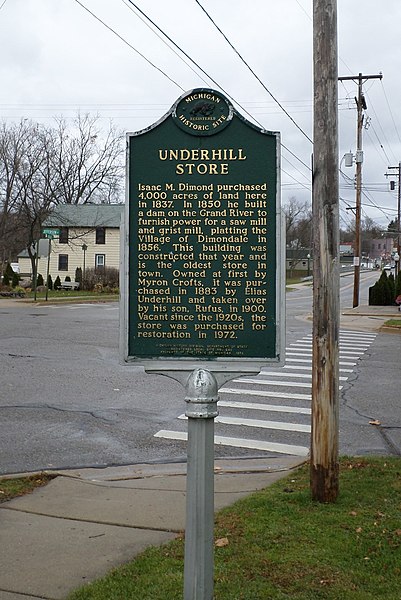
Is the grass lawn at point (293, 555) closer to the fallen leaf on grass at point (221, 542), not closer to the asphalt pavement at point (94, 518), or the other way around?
the fallen leaf on grass at point (221, 542)

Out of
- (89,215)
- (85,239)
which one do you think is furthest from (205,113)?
(89,215)

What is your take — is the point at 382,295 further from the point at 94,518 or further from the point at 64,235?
the point at 94,518

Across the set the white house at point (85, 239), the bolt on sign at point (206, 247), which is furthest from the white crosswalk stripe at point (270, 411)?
the white house at point (85, 239)

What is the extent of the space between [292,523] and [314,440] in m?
0.71

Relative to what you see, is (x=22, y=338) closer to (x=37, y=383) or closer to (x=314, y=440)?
(x=37, y=383)

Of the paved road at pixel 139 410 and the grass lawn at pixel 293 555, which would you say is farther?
the paved road at pixel 139 410

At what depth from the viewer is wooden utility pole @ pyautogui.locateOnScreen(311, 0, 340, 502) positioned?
5465 mm

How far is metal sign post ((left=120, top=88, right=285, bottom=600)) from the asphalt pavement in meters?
1.49

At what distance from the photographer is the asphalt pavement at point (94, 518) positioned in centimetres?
441

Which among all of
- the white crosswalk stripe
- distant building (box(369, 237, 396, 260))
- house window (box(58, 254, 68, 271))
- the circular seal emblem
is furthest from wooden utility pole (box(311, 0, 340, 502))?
distant building (box(369, 237, 396, 260))

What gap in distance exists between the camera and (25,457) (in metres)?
7.36

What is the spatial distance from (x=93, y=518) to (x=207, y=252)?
2.62 meters

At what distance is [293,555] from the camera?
14.7 feet

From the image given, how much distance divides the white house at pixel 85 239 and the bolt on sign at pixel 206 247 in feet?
182
